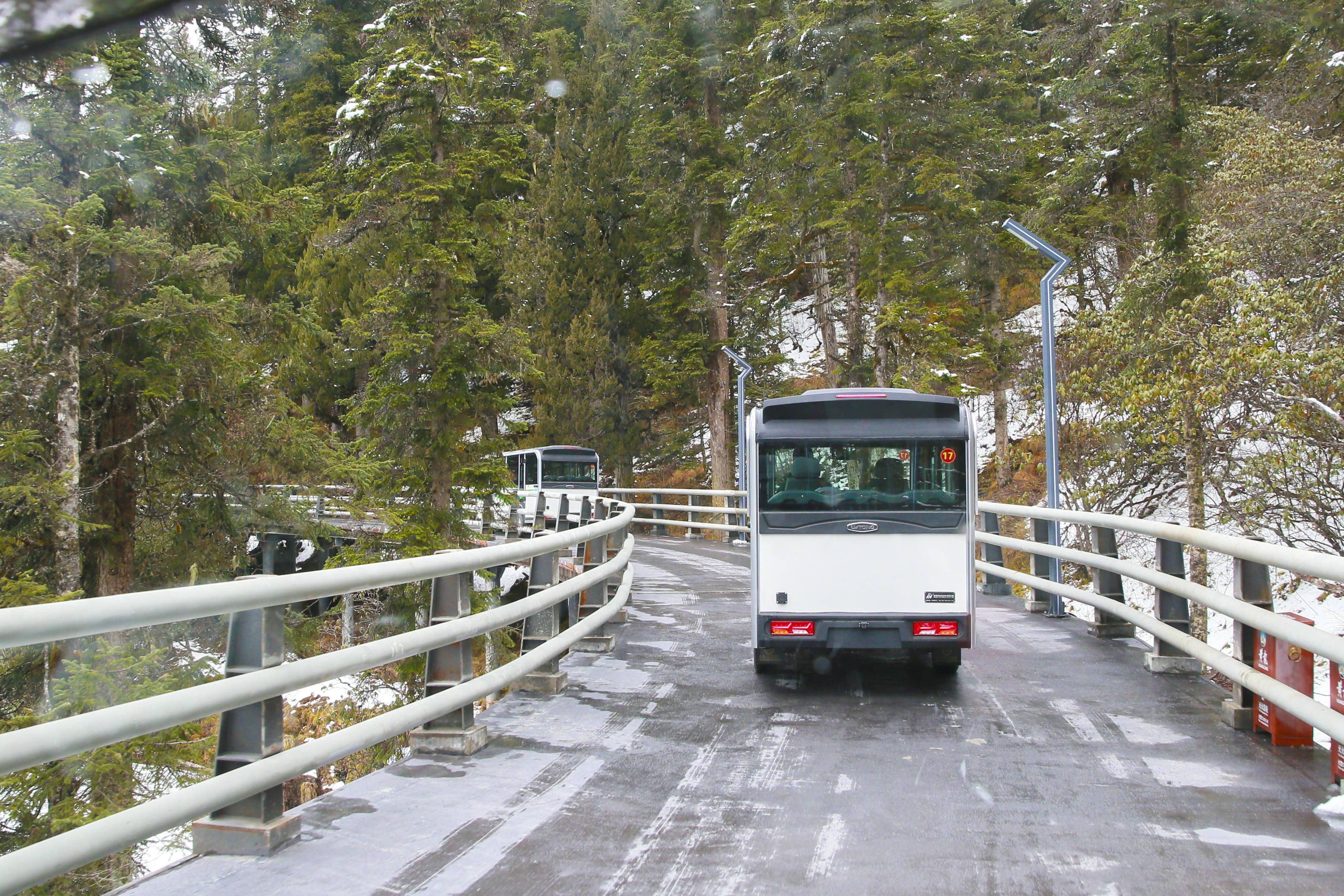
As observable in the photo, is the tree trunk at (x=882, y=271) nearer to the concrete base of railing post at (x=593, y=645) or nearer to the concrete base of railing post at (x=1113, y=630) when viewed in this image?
the concrete base of railing post at (x=1113, y=630)

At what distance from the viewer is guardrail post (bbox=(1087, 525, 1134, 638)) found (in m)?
9.66

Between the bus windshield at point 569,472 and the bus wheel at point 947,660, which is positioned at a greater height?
the bus windshield at point 569,472

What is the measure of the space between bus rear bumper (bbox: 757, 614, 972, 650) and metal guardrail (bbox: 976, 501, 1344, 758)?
1409 mm

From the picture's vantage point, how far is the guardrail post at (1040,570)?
1218 cm

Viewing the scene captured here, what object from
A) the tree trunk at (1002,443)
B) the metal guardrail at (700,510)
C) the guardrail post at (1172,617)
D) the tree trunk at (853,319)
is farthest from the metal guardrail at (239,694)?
the tree trunk at (1002,443)

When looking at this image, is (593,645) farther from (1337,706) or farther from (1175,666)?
(1337,706)

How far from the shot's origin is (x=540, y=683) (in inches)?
303

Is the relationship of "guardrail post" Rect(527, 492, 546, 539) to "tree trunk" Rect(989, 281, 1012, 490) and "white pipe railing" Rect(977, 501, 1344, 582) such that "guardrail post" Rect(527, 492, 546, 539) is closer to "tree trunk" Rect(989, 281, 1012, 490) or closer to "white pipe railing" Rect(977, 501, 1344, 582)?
"white pipe railing" Rect(977, 501, 1344, 582)

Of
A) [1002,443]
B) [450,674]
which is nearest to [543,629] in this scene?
[450,674]

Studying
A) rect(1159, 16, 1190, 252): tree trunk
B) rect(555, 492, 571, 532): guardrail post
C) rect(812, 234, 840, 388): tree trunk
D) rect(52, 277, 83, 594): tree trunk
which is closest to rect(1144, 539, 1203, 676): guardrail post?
rect(555, 492, 571, 532): guardrail post

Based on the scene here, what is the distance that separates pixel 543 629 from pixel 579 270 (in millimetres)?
39429

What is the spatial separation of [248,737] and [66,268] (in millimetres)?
17319

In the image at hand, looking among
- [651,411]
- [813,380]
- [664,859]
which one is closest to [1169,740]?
[664,859]

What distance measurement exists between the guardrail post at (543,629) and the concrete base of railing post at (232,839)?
321 centimetres
